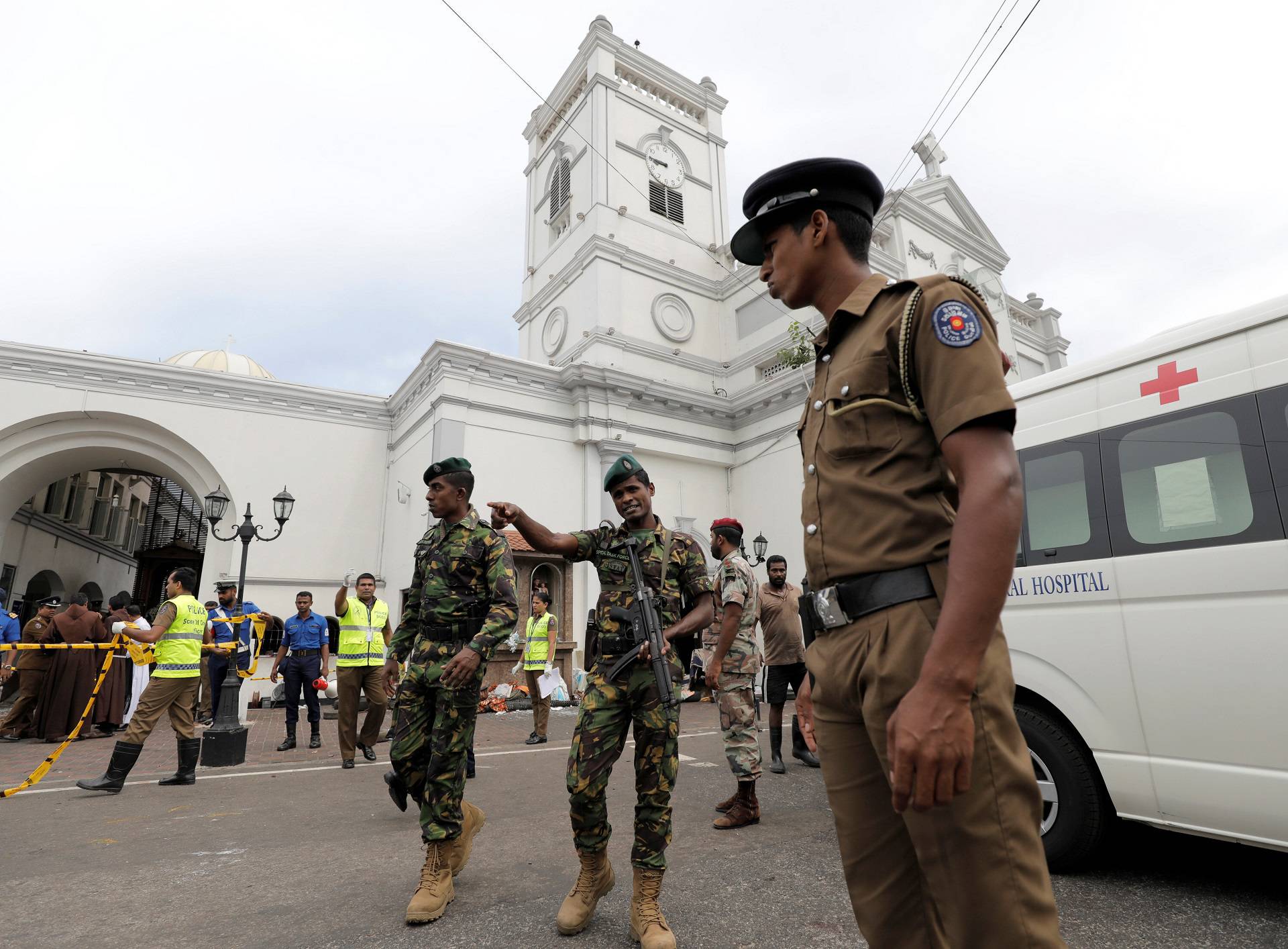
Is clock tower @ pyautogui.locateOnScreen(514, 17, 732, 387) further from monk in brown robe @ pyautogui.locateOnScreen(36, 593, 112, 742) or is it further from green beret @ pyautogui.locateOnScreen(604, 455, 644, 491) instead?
green beret @ pyautogui.locateOnScreen(604, 455, 644, 491)

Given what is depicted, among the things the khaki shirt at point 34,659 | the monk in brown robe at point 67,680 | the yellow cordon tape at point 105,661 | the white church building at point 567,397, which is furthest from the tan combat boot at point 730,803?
the white church building at point 567,397

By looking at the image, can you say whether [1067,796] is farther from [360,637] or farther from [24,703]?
[24,703]

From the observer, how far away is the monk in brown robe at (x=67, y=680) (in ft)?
32.0

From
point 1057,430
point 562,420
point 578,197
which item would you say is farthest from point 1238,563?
point 578,197

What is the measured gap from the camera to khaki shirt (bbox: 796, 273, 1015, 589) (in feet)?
4.29

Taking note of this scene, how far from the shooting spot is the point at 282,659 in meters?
9.22

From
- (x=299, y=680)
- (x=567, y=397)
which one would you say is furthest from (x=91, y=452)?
(x=299, y=680)

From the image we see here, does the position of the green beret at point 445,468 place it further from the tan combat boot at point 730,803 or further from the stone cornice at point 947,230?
the stone cornice at point 947,230

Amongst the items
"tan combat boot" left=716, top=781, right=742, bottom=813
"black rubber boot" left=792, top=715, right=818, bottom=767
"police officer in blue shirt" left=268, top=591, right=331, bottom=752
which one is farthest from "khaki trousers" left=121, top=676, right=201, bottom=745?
"black rubber boot" left=792, top=715, right=818, bottom=767

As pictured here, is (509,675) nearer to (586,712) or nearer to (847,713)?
(586,712)

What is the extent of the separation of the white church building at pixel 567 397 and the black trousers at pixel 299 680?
23.2 feet

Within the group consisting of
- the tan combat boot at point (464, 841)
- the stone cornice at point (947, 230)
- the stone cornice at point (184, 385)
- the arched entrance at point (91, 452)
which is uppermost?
the stone cornice at point (947, 230)

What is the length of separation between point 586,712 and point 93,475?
31888mm

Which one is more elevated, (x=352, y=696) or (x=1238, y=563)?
(x=1238, y=563)
